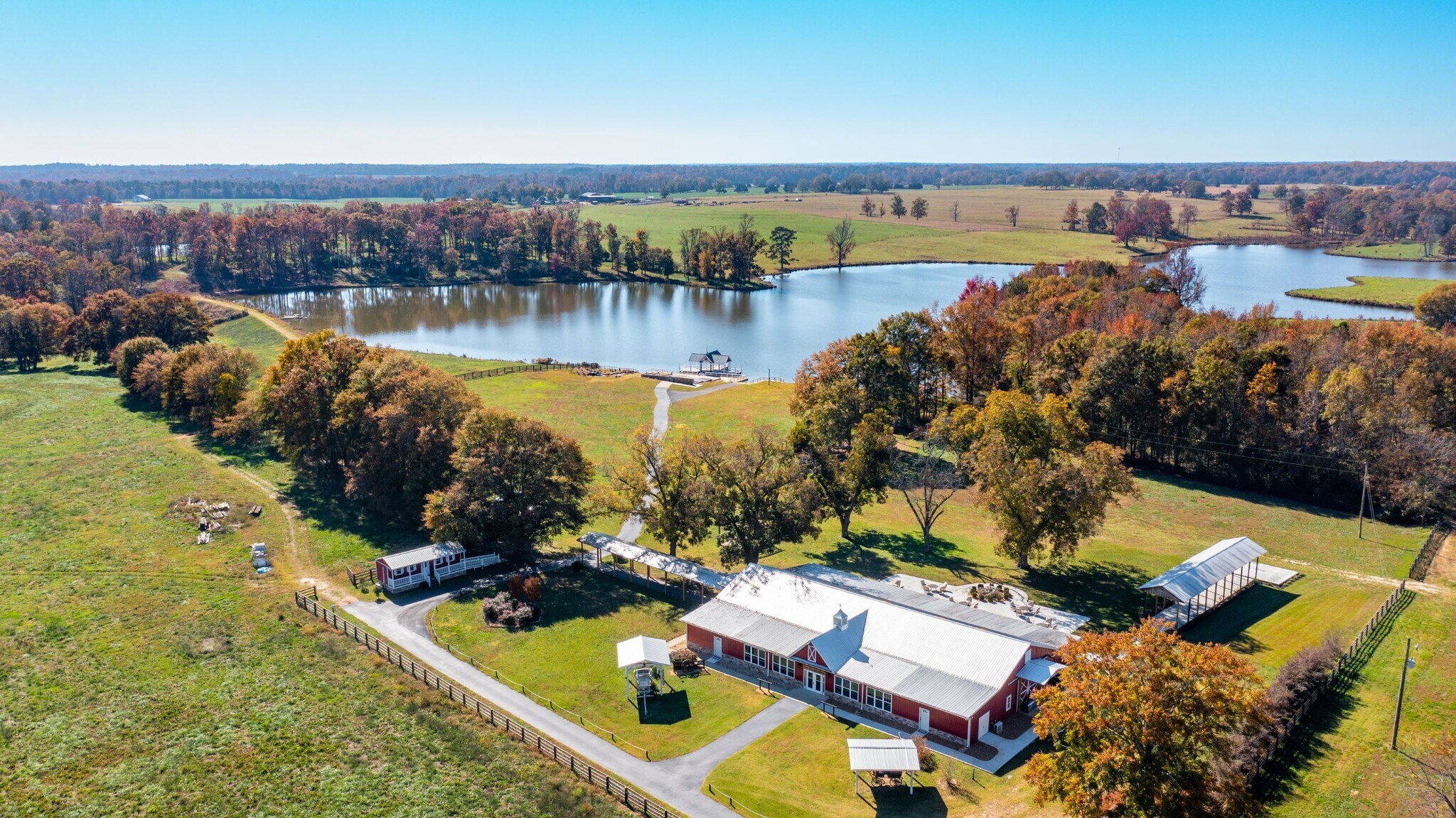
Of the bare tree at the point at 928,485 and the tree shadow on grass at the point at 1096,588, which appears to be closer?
the tree shadow on grass at the point at 1096,588

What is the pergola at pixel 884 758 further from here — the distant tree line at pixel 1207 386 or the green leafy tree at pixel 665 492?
the distant tree line at pixel 1207 386

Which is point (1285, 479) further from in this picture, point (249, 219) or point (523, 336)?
point (249, 219)

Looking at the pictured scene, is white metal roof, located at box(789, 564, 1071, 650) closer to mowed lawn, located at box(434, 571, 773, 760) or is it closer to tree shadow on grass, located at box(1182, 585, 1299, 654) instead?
tree shadow on grass, located at box(1182, 585, 1299, 654)

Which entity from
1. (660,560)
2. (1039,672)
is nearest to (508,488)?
(660,560)

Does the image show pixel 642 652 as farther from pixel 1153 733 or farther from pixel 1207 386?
pixel 1207 386

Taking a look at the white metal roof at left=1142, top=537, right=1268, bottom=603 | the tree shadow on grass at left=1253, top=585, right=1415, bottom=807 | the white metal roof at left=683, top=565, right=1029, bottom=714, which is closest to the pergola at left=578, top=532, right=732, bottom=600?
the white metal roof at left=683, top=565, right=1029, bottom=714

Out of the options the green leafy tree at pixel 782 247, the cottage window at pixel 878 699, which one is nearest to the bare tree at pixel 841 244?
the green leafy tree at pixel 782 247
